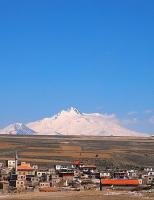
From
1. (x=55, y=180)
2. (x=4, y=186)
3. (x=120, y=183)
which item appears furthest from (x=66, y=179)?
(x=4, y=186)

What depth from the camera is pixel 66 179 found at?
94.9 metres

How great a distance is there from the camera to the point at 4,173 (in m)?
98.4

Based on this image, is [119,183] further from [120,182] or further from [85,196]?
[85,196]

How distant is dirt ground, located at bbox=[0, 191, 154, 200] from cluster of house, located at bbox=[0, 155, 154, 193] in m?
5.98

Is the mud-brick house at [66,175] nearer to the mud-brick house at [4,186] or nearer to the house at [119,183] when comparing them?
the house at [119,183]

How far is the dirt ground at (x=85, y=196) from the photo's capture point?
73312 mm

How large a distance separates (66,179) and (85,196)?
64.5 ft

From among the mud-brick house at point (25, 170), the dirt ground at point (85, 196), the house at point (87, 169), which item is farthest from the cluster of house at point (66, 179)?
the dirt ground at point (85, 196)

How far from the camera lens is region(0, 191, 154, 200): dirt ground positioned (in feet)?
241

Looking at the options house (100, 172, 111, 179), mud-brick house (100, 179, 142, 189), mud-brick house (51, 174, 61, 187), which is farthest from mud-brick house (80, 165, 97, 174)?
mud-brick house (100, 179, 142, 189)

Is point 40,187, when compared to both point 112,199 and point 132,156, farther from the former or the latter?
point 132,156

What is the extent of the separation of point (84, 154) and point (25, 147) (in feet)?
75.7

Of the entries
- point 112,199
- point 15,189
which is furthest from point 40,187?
point 112,199

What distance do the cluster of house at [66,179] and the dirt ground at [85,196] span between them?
5.98m
